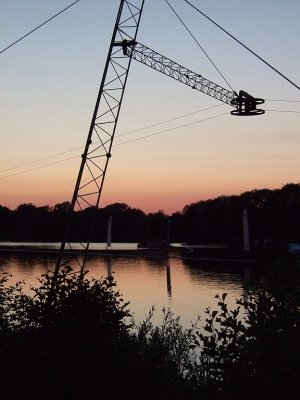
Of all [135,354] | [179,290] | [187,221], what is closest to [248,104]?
[179,290]

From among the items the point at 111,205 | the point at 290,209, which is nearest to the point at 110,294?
the point at 290,209

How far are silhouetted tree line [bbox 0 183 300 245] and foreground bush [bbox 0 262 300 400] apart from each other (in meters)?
78.2

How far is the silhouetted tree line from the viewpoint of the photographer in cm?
10962

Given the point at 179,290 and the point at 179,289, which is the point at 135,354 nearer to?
the point at 179,290

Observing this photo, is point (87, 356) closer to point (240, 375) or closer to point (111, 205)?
point (240, 375)

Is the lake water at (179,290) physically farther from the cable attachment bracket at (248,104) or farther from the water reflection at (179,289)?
the cable attachment bracket at (248,104)

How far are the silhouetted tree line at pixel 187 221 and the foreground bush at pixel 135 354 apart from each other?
78.2 m

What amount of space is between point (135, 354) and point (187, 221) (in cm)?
13777

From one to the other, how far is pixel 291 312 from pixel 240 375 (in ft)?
3.44

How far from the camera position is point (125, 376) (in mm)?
8375

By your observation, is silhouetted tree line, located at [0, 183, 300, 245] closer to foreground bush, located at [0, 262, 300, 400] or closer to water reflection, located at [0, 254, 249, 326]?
water reflection, located at [0, 254, 249, 326]

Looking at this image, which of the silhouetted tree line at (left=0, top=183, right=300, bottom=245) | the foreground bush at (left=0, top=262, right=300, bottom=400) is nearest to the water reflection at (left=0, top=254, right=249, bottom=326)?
the foreground bush at (left=0, top=262, right=300, bottom=400)

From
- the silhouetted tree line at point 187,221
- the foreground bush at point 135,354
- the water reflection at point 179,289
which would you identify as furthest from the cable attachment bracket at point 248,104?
the silhouetted tree line at point 187,221

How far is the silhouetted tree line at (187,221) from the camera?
360 ft
